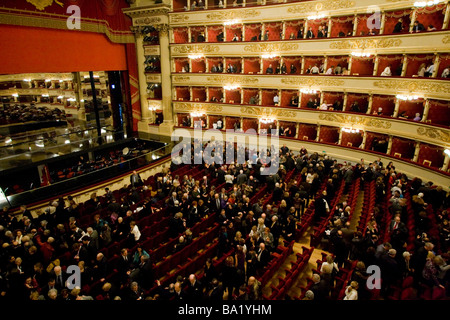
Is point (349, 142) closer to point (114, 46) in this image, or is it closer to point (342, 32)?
point (342, 32)

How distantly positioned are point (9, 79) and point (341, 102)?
21.2 meters

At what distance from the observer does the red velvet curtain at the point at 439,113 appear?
10.2 m

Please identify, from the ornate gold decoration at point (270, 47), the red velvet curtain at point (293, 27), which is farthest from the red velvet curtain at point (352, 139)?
the red velvet curtain at point (293, 27)

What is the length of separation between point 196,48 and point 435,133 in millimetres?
12088

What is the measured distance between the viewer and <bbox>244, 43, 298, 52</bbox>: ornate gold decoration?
43.5 feet

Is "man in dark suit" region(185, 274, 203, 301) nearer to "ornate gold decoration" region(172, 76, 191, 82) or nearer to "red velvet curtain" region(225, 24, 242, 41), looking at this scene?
"ornate gold decoration" region(172, 76, 191, 82)

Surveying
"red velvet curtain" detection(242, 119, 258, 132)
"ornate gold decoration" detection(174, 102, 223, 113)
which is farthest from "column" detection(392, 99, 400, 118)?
"ornate gold decoration" detection(174, 102, 223, 113)

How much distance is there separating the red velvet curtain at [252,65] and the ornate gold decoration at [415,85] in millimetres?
6120

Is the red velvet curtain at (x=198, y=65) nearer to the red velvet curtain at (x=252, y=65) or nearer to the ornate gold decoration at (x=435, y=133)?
the red velvet curtain at (x=252, y=65)

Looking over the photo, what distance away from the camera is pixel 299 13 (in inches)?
501

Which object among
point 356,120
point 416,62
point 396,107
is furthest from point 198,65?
point 416,62
